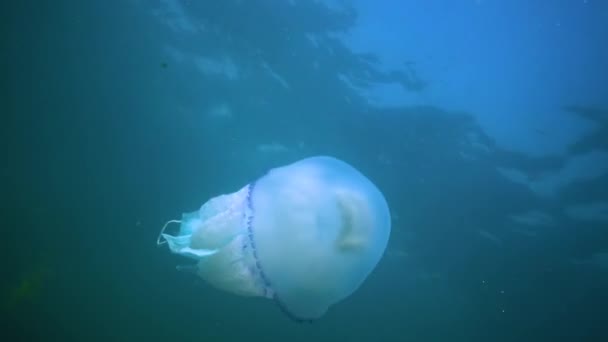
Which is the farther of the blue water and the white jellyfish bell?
the blue water

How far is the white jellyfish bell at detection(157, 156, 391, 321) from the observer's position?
2848 millimetres

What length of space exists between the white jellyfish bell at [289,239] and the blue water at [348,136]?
321 centimetres

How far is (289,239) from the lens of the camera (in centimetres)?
285

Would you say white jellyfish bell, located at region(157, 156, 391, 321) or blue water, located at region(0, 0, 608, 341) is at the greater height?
blue water, located at region(0, 0, 608, 341)

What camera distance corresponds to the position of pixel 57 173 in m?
18.2

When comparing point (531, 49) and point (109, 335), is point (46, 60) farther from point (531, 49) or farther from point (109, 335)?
point (109, 335)

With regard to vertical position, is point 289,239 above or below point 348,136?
below

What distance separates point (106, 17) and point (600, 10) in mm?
10032

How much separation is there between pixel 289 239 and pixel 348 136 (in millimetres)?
7499

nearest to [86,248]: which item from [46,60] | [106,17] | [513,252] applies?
[46,60]

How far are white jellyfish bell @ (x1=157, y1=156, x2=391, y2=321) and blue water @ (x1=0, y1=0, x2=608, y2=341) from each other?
3207mm

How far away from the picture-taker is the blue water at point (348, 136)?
7215 mm

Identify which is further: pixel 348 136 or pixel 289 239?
pixel 348 136

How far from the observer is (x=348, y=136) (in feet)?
33.3
